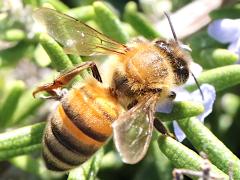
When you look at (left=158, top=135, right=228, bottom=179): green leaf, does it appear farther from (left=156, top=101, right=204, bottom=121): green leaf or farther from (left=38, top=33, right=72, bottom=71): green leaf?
(left=38, top=33, right=72, bottom=71): green leaf

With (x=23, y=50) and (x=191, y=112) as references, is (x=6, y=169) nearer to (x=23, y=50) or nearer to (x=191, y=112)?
(x=23, y=50)

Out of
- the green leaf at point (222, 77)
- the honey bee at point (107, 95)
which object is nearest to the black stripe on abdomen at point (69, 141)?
the honey bee at point (107, 95)

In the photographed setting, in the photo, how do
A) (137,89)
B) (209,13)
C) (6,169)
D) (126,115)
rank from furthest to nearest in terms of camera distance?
1. (6,169)
2. (209,13)
3. (137,89)
4. (126,115)

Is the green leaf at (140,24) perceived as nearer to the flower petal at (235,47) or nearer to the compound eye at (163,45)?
the flower petal at (235,47)

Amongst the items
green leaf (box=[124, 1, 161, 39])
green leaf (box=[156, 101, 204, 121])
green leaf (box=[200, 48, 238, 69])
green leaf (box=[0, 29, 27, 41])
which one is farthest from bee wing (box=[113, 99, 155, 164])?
green leaf (box=[0, 29, 27, 41])

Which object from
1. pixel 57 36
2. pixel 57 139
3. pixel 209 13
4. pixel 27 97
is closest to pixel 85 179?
pixel 57 139
